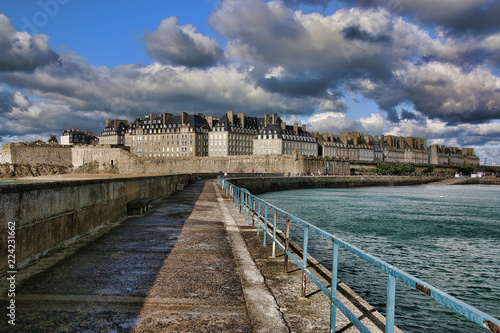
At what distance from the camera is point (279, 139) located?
10338 cm

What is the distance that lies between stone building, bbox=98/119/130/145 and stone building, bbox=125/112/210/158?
11309 millimetres

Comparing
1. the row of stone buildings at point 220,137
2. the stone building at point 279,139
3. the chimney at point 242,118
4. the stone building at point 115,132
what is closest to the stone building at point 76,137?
the stone building at point 115,132

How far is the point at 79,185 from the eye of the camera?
761cm

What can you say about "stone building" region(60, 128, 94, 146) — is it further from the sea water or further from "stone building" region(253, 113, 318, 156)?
the sea water

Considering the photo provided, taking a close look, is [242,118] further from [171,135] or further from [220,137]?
[171,135]

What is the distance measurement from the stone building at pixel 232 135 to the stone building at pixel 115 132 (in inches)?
1423

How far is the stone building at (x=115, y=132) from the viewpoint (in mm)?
130125

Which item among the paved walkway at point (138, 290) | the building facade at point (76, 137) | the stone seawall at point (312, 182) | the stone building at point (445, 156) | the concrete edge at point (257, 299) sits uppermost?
the building facade at point (76, 137)

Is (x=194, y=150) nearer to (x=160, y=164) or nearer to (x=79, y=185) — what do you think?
(x=160, y=164)

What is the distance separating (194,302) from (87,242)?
12.6ft

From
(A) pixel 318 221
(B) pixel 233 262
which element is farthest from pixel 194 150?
(B) pixel 233 262

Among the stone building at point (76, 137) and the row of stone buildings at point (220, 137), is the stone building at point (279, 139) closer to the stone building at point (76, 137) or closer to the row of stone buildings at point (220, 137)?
the row of stone buildings at point (220, 137)

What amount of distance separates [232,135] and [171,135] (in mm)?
17587

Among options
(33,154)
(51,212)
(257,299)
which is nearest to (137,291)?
(257,299)
